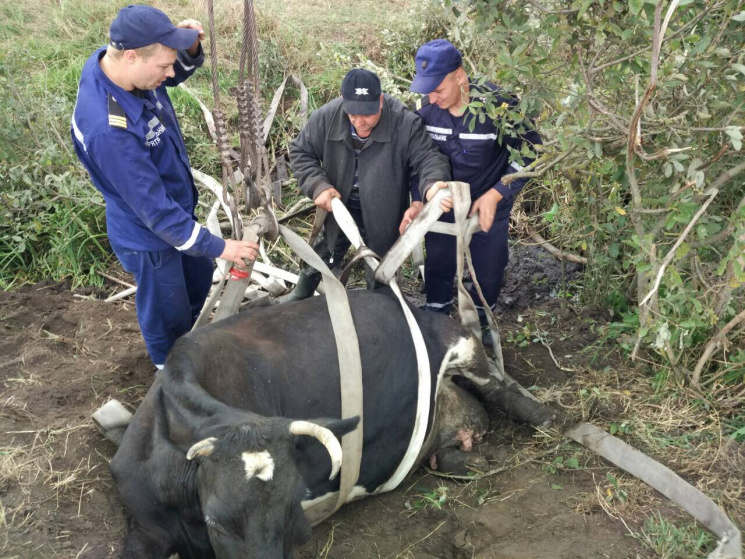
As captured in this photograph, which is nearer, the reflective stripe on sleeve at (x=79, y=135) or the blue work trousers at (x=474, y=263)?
the reflective stripe on sleeve at (x=79, y=135)

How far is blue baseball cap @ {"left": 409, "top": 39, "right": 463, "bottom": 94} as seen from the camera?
4.39 metres

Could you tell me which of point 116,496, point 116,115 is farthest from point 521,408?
point 116,115

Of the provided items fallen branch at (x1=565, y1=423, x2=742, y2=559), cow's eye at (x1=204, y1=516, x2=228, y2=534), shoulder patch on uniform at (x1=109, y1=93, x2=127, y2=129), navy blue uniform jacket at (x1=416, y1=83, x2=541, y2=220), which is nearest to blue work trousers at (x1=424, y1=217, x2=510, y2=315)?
navy blue uniform jacket at (x1=416, y1=83, x2=541, y2=220)

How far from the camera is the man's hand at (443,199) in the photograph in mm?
4172

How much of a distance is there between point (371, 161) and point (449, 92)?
67cm

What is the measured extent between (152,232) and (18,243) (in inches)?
112

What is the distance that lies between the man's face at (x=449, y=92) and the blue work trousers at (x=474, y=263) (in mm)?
823

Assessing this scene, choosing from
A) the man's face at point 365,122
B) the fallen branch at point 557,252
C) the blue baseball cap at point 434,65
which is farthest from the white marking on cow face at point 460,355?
the fallen branch at point 557,252

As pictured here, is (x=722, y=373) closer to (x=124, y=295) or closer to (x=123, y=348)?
(x=123, y=348)

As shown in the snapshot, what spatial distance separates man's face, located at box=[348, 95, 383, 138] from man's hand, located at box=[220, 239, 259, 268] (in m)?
1.20

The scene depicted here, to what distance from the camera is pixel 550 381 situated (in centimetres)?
478

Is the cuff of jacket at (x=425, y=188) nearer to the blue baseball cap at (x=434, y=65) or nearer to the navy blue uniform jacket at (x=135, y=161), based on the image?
the blue baseball cap at (x=434, y=65)

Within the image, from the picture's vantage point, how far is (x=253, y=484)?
2.75m

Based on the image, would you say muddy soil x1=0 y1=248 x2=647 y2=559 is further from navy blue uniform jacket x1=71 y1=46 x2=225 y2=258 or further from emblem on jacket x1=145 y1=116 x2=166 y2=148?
emblem on jacket x1=145 y1=116 x2=166 y2=148
